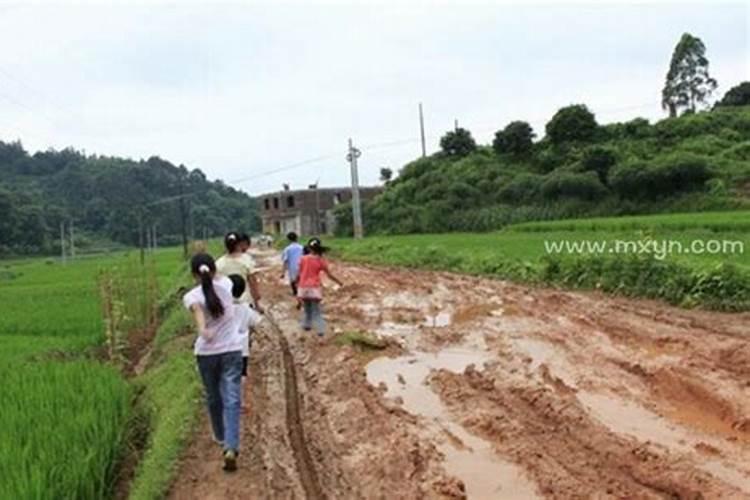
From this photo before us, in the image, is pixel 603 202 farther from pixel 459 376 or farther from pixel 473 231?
pixel 459 376

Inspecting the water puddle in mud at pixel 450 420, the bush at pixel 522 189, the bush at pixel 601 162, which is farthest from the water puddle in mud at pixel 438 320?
the bush at pixel 522 189

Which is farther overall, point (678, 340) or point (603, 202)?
point (603, 202)

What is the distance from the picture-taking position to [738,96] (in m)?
54.5

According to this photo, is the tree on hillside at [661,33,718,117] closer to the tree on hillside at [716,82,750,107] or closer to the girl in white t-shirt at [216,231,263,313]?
the tree on hillside at [716,82,750,107]

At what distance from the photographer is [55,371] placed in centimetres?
852

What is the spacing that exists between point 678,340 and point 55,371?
25.0 feet

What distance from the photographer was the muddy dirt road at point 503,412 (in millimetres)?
5684

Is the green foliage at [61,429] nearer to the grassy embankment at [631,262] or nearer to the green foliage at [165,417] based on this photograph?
the green foliage at [165,417]

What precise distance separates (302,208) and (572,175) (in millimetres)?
41136

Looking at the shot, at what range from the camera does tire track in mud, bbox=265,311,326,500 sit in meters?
5.82

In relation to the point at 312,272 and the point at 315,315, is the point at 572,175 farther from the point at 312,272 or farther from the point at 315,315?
the point at 312,272

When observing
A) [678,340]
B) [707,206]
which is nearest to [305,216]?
[707,206]

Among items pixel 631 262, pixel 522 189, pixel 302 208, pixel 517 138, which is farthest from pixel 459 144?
pixel 631 262

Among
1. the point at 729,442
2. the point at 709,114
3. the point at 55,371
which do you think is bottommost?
the point at 729,442
